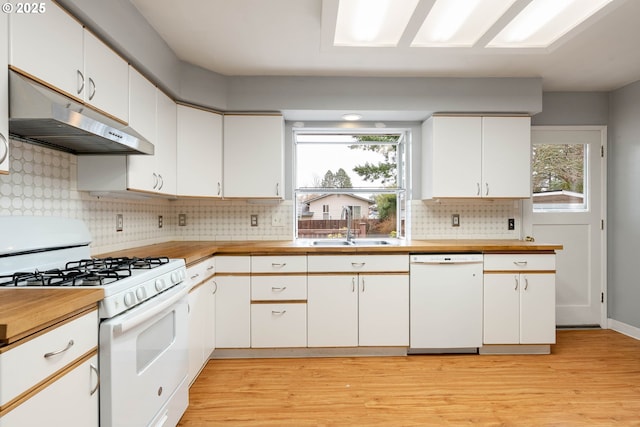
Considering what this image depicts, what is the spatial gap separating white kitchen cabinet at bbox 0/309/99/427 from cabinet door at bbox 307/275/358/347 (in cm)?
176

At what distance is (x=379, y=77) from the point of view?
313 cm

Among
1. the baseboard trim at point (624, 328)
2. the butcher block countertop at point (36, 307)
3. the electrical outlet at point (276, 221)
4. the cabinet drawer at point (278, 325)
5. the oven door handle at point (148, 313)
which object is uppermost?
the electrical outlet at point (276, 221)

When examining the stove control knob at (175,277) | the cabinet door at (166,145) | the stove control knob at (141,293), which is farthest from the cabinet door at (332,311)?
the stove control knob at (141,293)

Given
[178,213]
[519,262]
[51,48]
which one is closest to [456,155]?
[519,262]

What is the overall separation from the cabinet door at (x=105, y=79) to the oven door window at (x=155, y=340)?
44.9 inches

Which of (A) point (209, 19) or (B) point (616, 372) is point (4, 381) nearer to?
(A) point (209, 19)

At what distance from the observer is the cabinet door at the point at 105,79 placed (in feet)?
5.70

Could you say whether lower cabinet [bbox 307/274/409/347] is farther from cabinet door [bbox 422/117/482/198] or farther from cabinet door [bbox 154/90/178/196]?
cabinet door [bbox 154/90/178/196]

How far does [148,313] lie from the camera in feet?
4.94

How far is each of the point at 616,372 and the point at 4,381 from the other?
11.6 feet

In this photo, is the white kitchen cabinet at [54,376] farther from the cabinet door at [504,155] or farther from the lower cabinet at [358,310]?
the cabinet door at [504,155]

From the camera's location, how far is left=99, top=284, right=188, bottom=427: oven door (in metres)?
1.30

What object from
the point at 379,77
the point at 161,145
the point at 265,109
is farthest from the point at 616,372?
the point at 161,145

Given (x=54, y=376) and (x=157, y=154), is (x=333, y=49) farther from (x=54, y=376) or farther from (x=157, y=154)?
(x=54, y=376)
